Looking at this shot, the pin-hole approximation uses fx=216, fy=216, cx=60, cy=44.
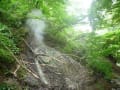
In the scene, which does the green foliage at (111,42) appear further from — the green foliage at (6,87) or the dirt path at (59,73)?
the green foliage at (6,87)

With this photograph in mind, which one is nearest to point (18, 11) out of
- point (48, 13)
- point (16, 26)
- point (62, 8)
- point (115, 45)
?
point (16, 26)

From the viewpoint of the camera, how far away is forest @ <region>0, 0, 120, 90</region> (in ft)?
18.6

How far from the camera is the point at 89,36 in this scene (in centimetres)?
689

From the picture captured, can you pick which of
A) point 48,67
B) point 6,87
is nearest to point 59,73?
point 48,67

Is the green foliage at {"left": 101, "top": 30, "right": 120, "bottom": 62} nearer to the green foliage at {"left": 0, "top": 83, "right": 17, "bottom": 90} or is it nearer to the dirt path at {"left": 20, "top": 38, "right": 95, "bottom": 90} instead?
the dirt path at {"left": 20, "top": 38, "right": 95, "bottom": 90}

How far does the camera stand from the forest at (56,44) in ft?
18.6

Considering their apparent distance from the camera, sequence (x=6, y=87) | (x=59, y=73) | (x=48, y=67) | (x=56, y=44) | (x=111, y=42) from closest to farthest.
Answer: (x=6, y=87) → (x=59, y=73) → (x=48, y=67) → (x=111, y=42) → (x=56, y=44)

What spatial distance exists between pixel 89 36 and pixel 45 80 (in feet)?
6.91

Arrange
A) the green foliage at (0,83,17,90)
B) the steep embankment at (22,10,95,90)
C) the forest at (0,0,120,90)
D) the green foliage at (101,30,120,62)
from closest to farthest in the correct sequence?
the green foliage at (0,83,17,90)
the forest at (0,0,120,90)
the steep embankment at (22,10,95,90)
the green foliage at (101,30,120,62)

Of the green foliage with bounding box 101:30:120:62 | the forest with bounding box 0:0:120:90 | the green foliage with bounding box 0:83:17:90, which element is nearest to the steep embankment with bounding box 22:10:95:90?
the forest with bounding box 0:0:120:90

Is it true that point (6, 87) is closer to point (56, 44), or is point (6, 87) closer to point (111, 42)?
point (56, 44)

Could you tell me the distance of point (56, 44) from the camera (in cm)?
758

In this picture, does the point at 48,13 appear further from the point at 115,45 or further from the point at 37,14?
the point at 115,45

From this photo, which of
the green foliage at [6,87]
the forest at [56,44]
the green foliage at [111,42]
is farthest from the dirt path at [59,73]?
the green foliage at [111,42]
